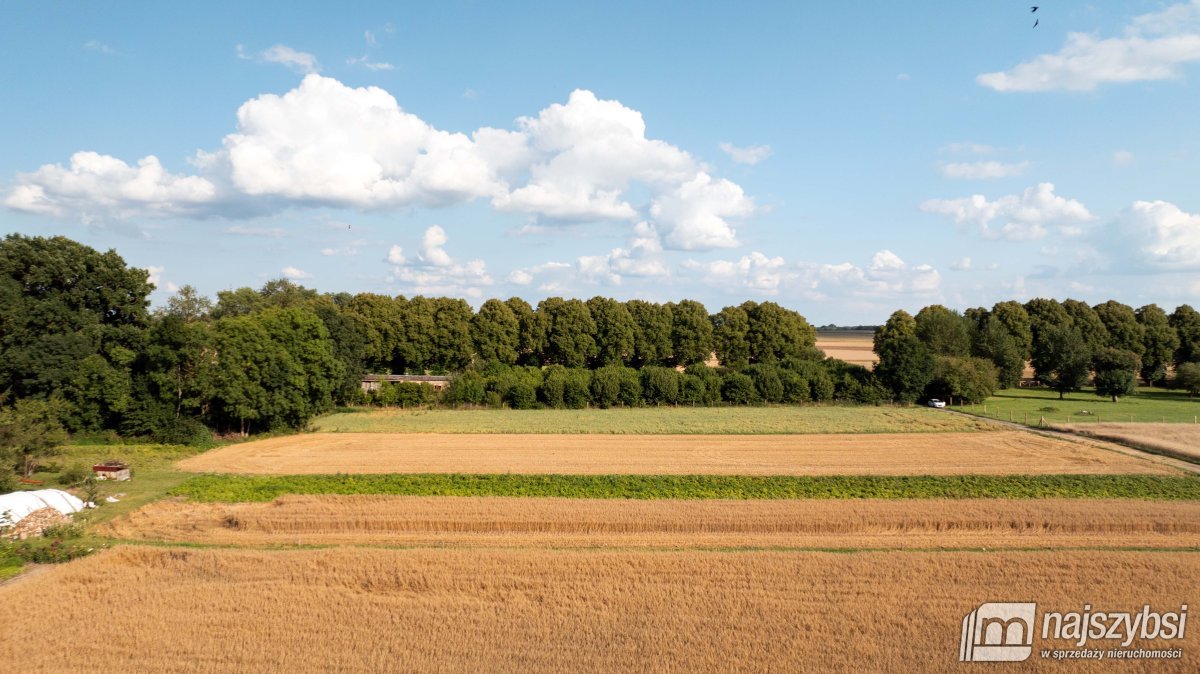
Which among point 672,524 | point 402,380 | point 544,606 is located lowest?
point 544,606

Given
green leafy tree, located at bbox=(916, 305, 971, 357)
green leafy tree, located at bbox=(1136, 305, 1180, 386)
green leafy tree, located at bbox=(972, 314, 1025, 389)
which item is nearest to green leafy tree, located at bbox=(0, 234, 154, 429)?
green leafy tree, located at bbox=(916, 305, 971, 357)

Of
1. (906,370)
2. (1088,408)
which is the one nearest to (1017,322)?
(1088,408)

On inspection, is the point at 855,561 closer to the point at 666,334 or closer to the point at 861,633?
the point at 861,633

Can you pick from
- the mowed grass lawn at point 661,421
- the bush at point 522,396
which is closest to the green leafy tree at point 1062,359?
the mowed grass lawn at point 661,421

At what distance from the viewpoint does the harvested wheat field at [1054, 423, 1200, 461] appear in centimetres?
3638

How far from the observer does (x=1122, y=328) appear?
8175cm

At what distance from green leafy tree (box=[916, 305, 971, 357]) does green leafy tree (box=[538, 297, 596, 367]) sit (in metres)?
37.7

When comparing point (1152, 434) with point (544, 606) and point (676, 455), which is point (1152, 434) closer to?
point (676, 455)

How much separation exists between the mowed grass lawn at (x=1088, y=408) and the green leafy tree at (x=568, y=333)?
37.2 m

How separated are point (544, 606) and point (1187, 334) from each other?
10298cm

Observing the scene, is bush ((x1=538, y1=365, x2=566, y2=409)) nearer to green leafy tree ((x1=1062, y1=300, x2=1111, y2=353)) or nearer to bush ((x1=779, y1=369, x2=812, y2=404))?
bush ((x1=779, y1=369, x2=812, y2=404))

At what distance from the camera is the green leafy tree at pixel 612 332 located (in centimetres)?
7044

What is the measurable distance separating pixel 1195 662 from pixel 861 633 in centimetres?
646

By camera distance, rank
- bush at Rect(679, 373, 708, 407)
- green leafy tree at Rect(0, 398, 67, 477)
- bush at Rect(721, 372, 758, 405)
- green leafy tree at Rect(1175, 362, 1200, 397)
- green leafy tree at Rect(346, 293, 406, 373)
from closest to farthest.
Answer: green leafy tree at Rect(0, 398, 67, 477) → bush at Rect(679, 373, 708, 407) → bush at Rect(721, 372, 758, 405) → green leafy tree at Rect(1175, 362, 1200, 397) → green leafy tree at Rect(346, 293, 406, 373)
